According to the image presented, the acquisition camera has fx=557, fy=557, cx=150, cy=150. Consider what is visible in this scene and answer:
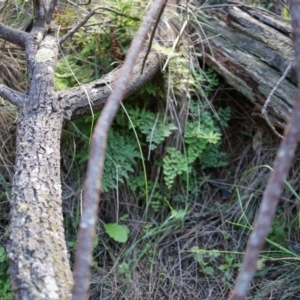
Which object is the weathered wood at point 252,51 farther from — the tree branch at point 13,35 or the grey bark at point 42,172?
the tree branch at point 13,35

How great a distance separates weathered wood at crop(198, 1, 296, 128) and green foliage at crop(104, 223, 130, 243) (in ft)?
2.42

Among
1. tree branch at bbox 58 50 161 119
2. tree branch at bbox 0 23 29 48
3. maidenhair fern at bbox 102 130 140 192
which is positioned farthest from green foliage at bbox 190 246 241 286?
tree branch at bbox 0 23 29 48

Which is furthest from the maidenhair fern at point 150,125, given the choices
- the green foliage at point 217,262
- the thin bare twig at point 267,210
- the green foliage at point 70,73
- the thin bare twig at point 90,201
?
the thin bare twig at point 267,210

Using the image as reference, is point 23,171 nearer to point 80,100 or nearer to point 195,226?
point 80,100

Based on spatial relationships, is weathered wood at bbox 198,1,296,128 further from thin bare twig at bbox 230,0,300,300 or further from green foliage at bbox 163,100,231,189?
thin bare twig at bbox 230,0,300,300

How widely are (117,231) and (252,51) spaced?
37.1 inches

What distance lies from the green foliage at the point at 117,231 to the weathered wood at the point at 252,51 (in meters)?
0.74

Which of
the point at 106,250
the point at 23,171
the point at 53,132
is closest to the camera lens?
the point at 23,171

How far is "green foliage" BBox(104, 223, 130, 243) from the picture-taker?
2174 millimetres

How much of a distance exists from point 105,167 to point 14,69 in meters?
0.60

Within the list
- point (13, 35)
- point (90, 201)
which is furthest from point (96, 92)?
point (90, 201)

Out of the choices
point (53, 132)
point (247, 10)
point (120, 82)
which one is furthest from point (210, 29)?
point (120, 82)

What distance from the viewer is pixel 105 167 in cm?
226

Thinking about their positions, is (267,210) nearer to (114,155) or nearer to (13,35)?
(114,155)
